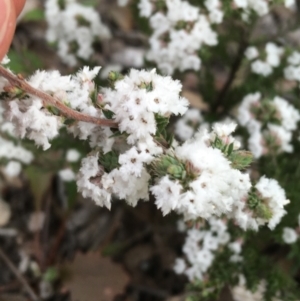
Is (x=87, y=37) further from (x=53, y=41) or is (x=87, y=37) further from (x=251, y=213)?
(x=251, y=213)

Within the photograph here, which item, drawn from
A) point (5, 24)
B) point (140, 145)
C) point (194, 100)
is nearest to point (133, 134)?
point (140, 145)

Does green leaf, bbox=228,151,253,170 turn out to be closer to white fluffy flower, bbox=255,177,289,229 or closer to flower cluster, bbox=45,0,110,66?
white fluffy flower, bbox=255,177,289,229

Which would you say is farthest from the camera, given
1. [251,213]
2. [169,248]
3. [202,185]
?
[169,248]

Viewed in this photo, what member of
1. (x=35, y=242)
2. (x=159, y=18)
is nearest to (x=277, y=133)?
(x=159, y=18)

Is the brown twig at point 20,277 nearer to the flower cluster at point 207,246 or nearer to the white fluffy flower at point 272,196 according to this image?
the flower cluster at point 207,246

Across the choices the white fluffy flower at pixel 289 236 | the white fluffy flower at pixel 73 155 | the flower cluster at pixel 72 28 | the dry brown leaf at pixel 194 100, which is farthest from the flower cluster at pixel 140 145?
the dry brown leaf at pixel 194 100

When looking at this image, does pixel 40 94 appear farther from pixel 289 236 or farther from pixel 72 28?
pixel 72 28
